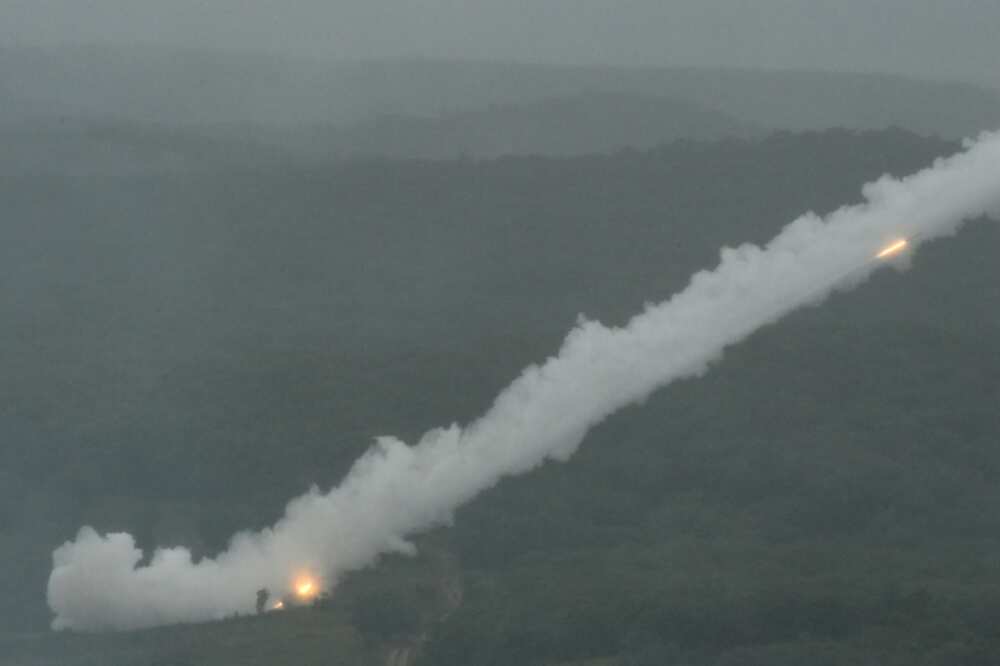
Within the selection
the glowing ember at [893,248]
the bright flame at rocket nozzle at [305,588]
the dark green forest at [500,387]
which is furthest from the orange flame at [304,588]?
the glowing ember at [893,248]

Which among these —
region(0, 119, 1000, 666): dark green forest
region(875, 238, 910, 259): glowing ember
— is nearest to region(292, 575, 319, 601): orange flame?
region(0, 119, 1000, 666): dark green forest

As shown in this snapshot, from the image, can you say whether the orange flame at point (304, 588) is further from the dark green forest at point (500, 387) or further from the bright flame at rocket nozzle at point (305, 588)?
the dark green forest at point (500, 387)

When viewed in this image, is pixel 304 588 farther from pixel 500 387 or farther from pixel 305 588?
pixel 500 387

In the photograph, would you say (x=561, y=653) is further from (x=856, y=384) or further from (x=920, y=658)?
(x=856, y=384)

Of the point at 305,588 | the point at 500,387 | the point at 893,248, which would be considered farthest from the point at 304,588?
the point at 893,248

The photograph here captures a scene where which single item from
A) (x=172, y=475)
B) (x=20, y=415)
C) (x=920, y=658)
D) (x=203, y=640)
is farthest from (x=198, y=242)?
(x=920, y=658)

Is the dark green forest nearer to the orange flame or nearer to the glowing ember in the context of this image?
the orange flame
